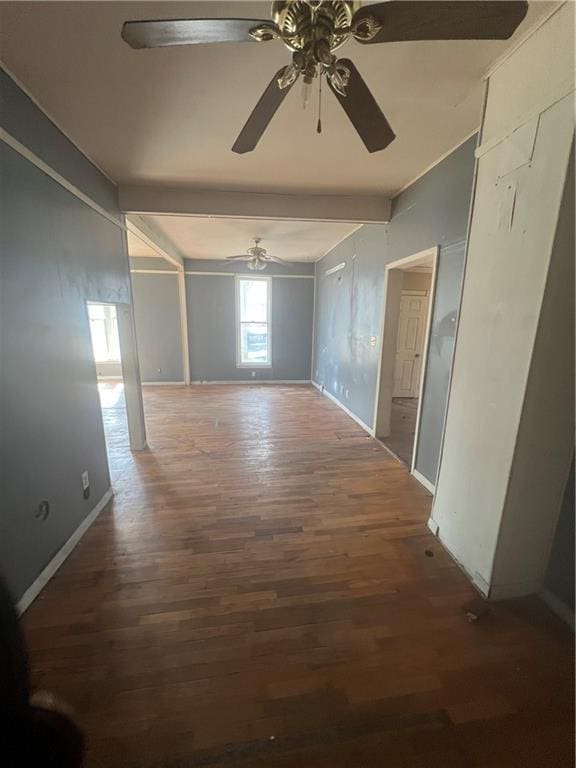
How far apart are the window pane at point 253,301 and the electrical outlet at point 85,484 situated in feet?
16.9

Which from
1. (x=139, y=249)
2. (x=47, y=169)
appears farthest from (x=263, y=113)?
(x=139, y=249)

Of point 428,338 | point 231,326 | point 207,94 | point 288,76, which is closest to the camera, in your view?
point 288,76

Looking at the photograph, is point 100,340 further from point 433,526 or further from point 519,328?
point 519,328

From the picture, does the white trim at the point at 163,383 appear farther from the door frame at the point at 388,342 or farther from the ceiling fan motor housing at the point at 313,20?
the ceiling fan motor housing at the point at 313,20

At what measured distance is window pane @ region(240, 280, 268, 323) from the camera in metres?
6.87

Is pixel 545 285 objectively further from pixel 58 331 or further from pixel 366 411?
pixel 366 411

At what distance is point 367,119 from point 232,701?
2.58m

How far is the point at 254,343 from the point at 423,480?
5067mm

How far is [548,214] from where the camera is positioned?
1.33m

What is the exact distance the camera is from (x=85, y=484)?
229cm

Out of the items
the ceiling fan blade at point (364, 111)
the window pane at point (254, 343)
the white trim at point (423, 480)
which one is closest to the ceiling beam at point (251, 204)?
the ceiling fan blade at point (364, 111)

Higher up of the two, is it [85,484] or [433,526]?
[85,484]

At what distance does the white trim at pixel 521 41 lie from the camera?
1.29 meters

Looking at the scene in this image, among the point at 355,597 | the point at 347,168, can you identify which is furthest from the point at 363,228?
the point at 355,597
